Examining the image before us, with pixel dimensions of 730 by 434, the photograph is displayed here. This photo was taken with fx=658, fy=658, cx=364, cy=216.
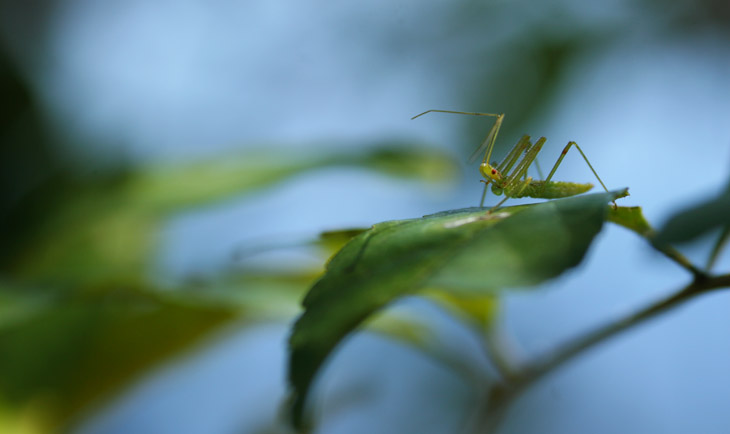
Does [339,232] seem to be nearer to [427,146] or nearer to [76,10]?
[427,146]

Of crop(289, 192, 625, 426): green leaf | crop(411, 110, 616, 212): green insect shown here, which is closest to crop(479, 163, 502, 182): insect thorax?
crop(411, 110, 616, 212): green insect

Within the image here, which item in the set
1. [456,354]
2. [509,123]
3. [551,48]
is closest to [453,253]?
[456,354]

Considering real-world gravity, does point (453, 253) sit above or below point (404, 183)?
below

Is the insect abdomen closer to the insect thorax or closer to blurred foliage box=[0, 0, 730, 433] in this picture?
the insect thorax

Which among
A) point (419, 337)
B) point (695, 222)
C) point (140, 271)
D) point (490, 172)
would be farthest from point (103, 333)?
point (695, 222)

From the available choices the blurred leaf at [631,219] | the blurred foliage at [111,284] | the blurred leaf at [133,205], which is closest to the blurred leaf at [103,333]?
the blurred foliage at [111,284]

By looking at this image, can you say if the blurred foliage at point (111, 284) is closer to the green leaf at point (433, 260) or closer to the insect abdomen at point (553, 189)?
the green leaf at point (433, 260)

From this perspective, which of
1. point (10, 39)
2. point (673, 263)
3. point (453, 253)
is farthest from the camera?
point (10, 39)
